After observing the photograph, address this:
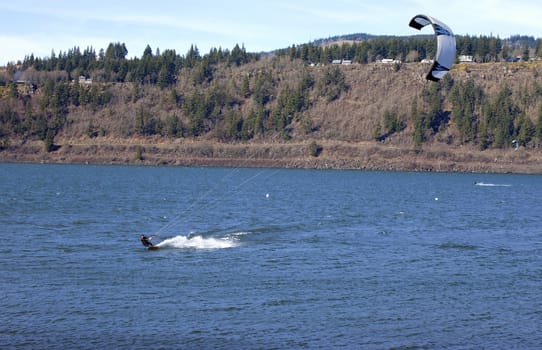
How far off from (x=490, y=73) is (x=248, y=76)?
51.2 meters

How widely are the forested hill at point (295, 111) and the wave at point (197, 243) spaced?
96376mm

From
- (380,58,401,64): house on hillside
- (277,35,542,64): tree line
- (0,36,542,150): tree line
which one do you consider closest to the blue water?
(0,36,542,150): tree line

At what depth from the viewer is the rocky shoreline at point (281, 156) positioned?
12950cm

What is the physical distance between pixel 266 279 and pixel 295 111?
11808 cm

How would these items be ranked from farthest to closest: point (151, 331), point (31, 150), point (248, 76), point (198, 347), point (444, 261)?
point (248, 76), point (31, 150), point (444, 261), point (151, 331), point (198, 347)

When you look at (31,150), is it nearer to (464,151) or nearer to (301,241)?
(464,151)

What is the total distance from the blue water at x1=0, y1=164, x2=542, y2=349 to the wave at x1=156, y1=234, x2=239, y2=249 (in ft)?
0.30

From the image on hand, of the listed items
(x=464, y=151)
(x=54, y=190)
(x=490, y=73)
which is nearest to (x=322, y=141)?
(x=464, y=151)

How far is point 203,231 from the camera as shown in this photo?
1603 inches

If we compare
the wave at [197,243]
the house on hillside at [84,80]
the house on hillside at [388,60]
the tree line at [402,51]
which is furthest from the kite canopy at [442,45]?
the house on hillside at [84,80]

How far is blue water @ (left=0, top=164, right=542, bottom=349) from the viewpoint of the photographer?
20.6 metres

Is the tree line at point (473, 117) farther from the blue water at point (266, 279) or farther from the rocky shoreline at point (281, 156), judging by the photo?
the blue water at point (266, 279)

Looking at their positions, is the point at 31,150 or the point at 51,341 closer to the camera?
the point at 51,341

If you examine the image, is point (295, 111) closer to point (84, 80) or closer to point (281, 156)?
point (281, 156)
